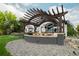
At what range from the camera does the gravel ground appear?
369cm

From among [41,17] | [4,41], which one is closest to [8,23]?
[4,41]

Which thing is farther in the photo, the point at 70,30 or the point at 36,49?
the point at 70,30

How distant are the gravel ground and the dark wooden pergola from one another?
0.32 m

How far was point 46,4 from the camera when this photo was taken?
12.4 ft

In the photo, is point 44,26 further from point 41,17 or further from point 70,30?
point 70,30

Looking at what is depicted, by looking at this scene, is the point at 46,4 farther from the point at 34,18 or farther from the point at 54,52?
the point at 54,52

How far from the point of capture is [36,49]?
375 centimetres

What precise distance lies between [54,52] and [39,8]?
0.78 metres

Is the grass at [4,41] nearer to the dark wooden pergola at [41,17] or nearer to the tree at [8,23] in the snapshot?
the tree at [8,23]

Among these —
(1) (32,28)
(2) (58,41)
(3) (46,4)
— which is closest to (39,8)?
(3) (46,4)

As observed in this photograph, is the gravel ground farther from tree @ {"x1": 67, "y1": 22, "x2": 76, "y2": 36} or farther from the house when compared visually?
tree @ {"x1": 67, "y1": 22, "x2": 76, "y2": 36}

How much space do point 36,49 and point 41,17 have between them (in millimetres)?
562

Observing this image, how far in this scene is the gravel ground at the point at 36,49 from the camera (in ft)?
12.1

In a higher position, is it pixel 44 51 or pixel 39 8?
pixel 39 8
